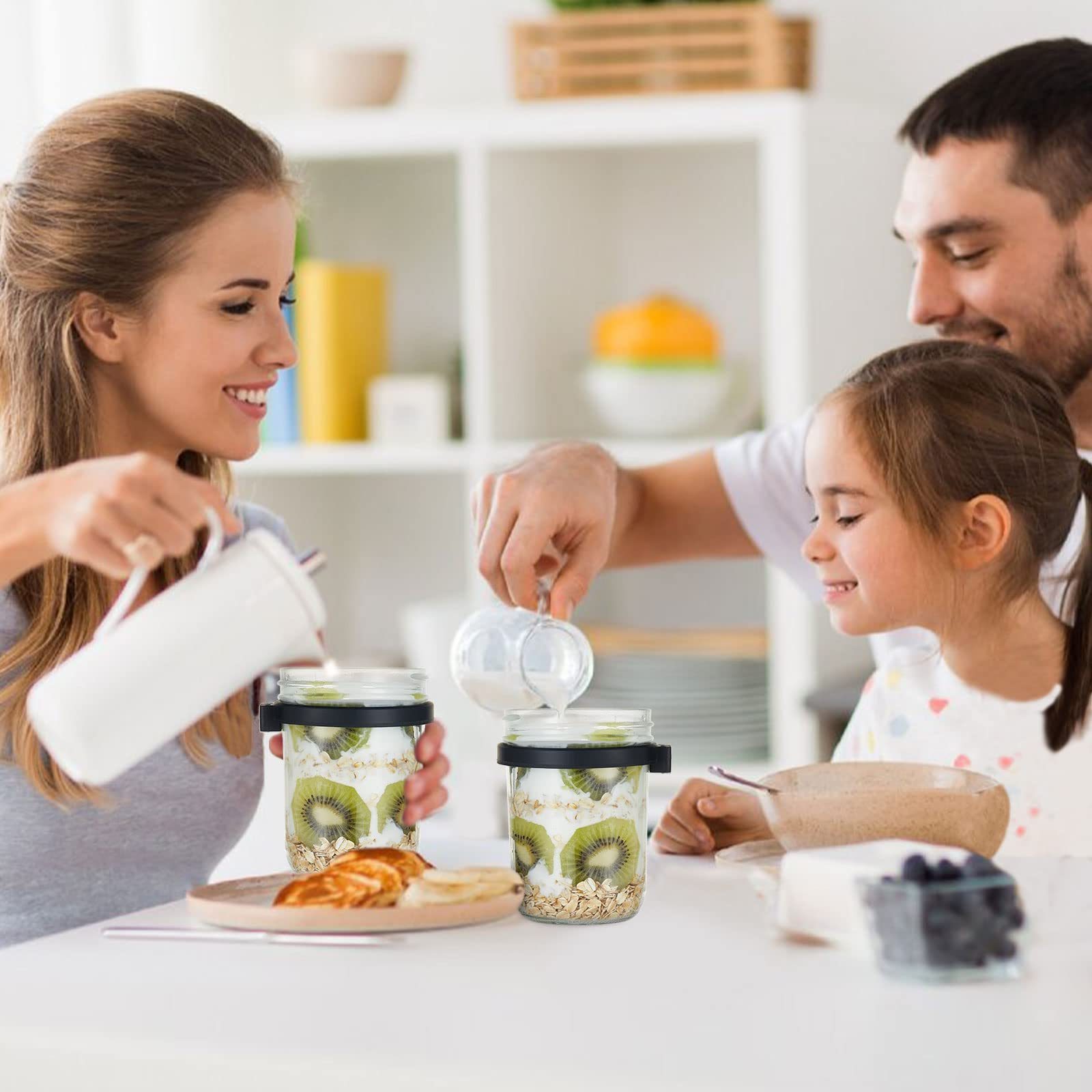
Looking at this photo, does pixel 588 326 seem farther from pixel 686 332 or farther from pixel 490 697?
pixel 490 697

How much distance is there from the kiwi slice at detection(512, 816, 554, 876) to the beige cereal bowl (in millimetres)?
172

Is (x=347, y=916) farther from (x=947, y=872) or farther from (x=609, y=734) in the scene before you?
(x=947, y=872)

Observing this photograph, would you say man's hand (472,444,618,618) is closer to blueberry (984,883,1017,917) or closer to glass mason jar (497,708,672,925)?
glass mason jar (497,708,672,925)

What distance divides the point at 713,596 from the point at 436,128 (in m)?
0.98

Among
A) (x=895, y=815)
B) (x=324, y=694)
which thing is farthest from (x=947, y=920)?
(x=324, y=694)


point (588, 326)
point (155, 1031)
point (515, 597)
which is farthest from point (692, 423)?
point (155, 1031)

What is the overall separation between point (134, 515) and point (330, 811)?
0.32 metres

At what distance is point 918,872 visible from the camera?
1.00m

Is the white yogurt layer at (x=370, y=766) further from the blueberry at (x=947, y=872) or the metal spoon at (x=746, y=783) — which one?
the blueberry at (x=947, y=872)

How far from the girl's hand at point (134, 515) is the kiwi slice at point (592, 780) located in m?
0.28

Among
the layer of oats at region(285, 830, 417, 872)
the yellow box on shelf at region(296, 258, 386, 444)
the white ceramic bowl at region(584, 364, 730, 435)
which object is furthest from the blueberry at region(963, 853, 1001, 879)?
the yellow box on shelf at region(296, 258, 386, 444)

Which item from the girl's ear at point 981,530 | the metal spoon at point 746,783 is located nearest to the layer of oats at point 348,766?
the metal spoon at point 746,783

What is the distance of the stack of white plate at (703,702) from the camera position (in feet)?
9.61

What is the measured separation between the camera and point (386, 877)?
3.78 feet
